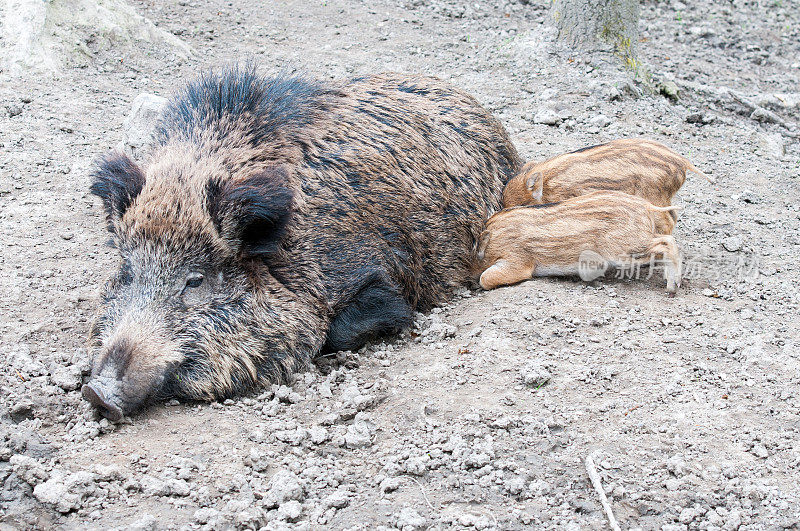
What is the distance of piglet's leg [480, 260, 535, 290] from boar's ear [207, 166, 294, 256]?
159 centimetres

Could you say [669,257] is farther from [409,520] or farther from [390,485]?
[409,520]

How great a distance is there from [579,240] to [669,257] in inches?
21.9

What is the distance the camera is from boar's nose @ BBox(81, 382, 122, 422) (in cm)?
356

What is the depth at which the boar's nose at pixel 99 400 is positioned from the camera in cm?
356

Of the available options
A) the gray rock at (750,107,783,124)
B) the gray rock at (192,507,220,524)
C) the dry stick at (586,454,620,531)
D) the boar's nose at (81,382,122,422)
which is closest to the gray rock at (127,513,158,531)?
the gray rock at (192,507,220,524)

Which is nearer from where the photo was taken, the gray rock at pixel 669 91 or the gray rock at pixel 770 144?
the gray rock at pixel 770 144

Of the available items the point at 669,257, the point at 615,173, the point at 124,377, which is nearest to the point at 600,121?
the point at 615,173

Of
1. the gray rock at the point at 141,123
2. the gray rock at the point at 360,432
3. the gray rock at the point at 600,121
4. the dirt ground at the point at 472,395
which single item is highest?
the gray rock at the point at 141,123

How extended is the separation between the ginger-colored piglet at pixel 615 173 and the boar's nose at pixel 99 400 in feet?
10.3

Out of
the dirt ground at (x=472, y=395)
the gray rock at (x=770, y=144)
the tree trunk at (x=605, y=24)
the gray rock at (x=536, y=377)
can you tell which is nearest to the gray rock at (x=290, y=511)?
the dirt ground at (x=472, y=395)

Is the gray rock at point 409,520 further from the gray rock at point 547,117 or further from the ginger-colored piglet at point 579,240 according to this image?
the gray rock at point 547,117

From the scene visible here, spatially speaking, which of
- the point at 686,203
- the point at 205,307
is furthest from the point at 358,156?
the point at 686,203

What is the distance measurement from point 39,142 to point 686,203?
17.5ft

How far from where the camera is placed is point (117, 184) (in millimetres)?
4090
